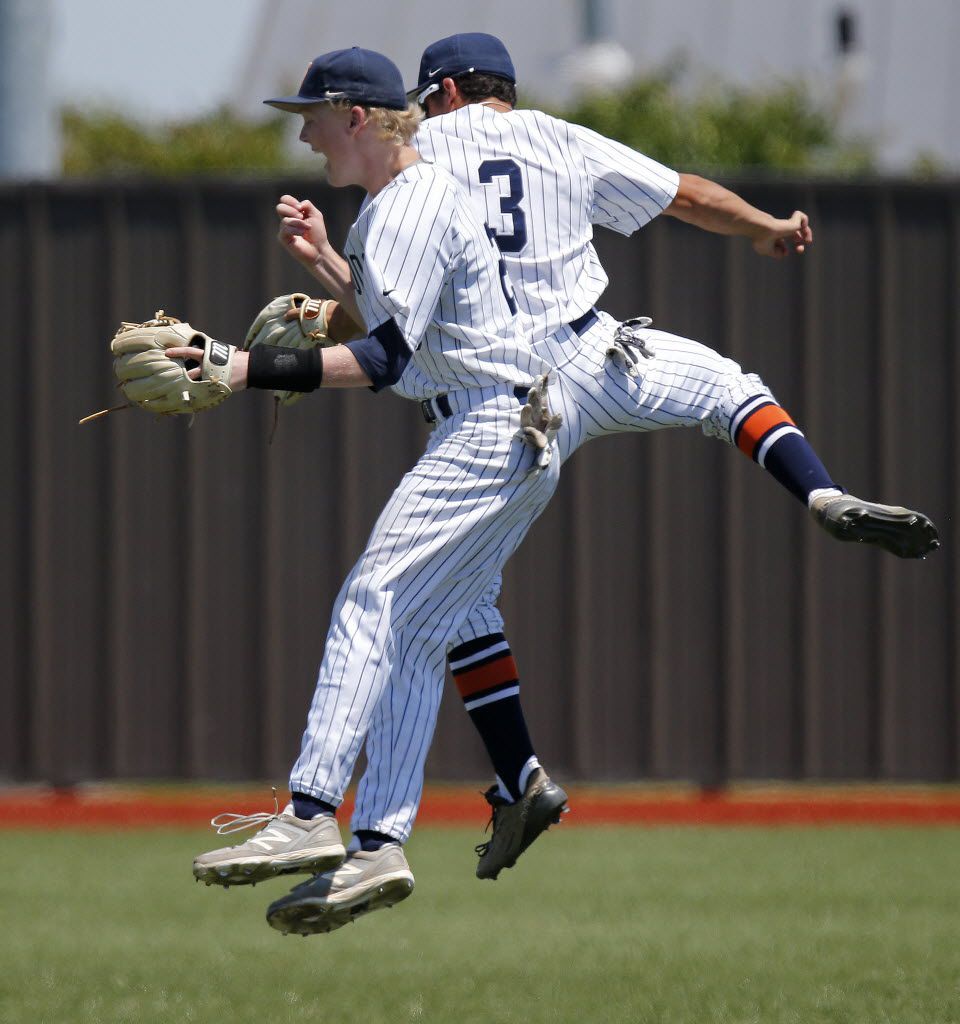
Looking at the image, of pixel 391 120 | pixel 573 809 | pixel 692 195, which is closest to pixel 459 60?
pixel 391 120

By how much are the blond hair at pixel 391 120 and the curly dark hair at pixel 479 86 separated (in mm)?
286

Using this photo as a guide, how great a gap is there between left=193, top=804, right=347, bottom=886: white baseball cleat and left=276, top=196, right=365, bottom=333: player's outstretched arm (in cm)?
140

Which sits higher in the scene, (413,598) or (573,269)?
(573,269)

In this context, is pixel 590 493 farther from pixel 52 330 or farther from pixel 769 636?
pixel 52 330

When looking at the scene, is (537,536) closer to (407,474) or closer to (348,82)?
(407,474)

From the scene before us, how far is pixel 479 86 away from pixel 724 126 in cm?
1110

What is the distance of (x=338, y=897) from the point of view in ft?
14.5

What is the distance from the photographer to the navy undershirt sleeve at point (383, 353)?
439 centimetres

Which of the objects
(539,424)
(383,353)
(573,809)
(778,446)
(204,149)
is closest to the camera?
(383,353)

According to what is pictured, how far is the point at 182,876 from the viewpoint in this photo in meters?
7.71

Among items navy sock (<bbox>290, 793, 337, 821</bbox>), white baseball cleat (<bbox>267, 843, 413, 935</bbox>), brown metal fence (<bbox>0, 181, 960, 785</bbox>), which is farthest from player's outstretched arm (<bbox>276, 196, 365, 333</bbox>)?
brown metal fence (<bbox>0, 181, 960, 785</bbox>)

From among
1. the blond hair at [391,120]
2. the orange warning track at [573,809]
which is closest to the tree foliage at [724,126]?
the orange warning track at [573,809]

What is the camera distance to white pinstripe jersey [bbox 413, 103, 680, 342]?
4.73m

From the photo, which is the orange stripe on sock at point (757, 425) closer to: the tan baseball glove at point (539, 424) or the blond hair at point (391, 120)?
the tan baseball glove at point (539, 424)
